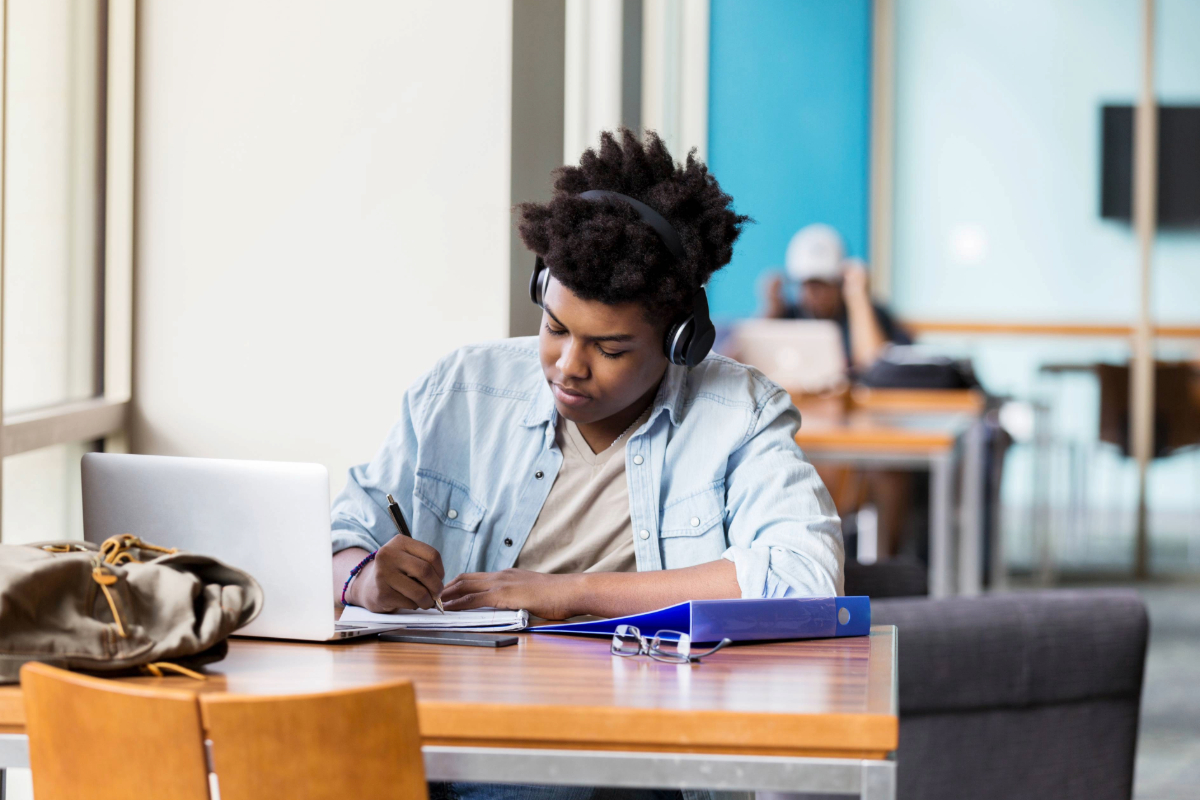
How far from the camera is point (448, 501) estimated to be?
168cm

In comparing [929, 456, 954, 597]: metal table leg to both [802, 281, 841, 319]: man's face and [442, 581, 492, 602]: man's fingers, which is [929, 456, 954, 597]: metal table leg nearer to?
[802, 281, 841, 319]: man's face

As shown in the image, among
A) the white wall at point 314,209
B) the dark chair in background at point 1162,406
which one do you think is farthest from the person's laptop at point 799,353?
the dark chair in background at point 1162,406

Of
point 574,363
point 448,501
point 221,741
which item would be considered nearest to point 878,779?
point 221,741

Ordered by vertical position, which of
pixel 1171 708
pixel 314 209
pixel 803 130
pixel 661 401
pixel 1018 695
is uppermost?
pixel 803 130

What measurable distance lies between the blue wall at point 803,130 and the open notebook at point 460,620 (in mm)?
5707

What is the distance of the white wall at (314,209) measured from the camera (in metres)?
2.01

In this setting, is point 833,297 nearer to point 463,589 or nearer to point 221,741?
point 463,589

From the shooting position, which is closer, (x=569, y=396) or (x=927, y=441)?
(x=569, y=396)

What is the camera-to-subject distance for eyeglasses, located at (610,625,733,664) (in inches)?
→ 46.9

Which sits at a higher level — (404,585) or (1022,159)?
(1022,159)

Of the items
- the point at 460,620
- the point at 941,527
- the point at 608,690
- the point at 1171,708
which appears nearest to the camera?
A: the point at 608,690

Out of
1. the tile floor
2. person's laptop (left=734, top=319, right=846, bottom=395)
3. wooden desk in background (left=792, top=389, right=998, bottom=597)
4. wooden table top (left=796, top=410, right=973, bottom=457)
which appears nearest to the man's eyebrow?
wooden desk in background (left=792, top=389, right=998, bottom=597)

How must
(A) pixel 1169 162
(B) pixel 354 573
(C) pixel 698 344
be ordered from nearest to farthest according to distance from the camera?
(B) pixel 354 573, (C) pixel 698 344, (A) pixel 1169 162

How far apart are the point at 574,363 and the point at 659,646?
1.35 ft
